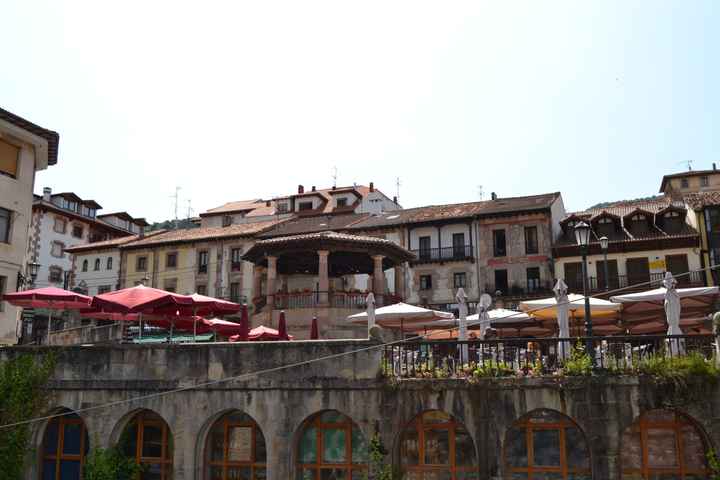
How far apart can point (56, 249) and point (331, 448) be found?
2086 inches

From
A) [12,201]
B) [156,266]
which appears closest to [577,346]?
[12,201]

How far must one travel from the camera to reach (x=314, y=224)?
5350 cm

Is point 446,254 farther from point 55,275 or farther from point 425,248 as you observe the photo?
point 55,275

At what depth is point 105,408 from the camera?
746 inches

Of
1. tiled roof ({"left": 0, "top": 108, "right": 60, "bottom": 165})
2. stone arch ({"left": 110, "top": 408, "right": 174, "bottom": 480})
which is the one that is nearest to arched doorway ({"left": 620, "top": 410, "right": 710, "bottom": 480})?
stone arch ({"left": 110, "top": 408, "right": 174, "bottom": 480})

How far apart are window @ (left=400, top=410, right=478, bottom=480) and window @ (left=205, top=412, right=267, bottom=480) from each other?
401 cm

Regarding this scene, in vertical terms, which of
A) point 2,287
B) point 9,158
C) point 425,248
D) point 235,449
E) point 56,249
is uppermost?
point 56,249

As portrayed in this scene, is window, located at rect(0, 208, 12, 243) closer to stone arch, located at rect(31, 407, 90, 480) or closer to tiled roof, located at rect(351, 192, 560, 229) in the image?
stone arch, located at rect(31, 407, 90, 480)

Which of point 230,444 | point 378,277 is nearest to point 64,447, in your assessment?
point 230,444

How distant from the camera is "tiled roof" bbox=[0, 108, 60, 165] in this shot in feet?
82.9

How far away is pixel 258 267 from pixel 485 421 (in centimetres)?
1886

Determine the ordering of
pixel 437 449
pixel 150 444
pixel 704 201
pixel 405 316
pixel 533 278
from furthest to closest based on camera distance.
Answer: pixel 533 278
pixel 704 201
pixel 405 316
pixel 150 444
pixel 437 449

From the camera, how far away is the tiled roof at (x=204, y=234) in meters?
54.5

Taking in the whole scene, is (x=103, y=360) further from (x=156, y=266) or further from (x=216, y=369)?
(x=156, y=266)
